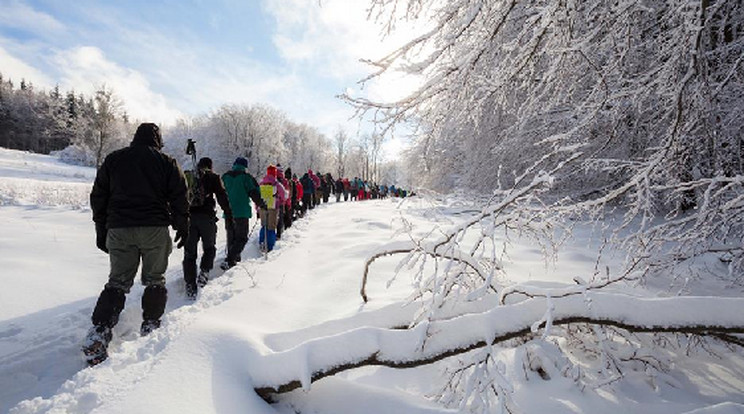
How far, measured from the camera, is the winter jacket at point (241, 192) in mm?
5816

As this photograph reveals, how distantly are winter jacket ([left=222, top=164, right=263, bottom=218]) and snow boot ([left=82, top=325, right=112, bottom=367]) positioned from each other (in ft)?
10.2

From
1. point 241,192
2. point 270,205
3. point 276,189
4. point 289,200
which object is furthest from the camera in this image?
point 289,200

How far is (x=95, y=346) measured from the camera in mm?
2736

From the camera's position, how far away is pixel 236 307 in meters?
3.34

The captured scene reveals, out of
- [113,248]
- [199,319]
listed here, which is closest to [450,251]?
[199,319]

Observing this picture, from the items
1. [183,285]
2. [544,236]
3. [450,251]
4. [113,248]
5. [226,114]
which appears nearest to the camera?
[450,251]

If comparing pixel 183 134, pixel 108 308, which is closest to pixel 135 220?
pixel 108 308

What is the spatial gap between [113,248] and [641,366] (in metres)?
4.53

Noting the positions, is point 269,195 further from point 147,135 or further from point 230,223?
point 147,135

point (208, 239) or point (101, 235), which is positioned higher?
point (101, 235)

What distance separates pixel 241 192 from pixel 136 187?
2.82 metres

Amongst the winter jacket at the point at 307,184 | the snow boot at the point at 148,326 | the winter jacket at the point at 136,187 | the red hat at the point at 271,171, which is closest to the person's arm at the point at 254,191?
the red hat at the point at 271,171

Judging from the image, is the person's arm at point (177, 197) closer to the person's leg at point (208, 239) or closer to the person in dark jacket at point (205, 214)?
the person in dark jacket at point (205, 214)

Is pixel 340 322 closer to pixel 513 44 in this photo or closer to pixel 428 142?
pixel 428 142
